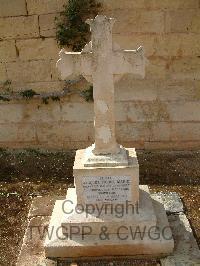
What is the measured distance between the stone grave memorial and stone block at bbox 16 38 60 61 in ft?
7.99

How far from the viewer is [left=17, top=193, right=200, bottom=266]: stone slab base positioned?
13.0 feet

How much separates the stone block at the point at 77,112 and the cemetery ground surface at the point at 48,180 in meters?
0.64

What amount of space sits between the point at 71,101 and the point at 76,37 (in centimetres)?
110

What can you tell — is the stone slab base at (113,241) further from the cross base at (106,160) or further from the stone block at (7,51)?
the stone block at (7,51)

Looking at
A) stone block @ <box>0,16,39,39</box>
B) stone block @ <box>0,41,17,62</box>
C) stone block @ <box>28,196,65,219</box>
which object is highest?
stone block @ <box>0,16,39,39</box>

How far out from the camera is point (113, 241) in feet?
13.1

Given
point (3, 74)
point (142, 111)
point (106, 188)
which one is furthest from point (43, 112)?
point (106, 188)

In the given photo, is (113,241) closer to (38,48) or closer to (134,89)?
(134,89)

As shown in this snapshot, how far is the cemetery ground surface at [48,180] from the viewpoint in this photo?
4.81 m

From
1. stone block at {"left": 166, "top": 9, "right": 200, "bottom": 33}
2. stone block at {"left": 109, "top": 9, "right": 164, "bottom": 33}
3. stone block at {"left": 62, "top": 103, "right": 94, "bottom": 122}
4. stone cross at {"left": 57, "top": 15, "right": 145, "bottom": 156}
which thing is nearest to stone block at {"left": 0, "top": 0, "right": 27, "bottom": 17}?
stone block at {"left": 109, "top": 9, "right": 164, "bottom": 33}

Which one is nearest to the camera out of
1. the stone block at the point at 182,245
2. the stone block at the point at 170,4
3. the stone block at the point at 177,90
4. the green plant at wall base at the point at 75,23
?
the stone block at the point at 182,245

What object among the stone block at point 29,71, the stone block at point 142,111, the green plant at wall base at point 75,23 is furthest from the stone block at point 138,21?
the stone block at point 29,71

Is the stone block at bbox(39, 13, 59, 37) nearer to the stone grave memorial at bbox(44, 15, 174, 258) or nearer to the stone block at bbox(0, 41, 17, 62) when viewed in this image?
the stone block at bbox(0, 41, 17, 62)

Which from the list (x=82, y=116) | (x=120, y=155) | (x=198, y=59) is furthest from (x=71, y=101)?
(x=120, y=155)
